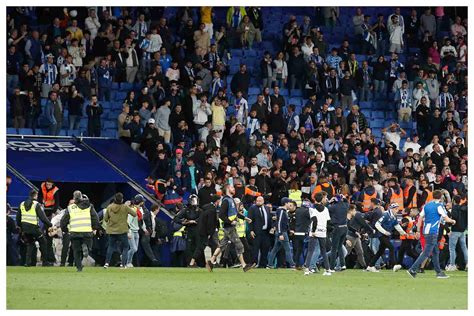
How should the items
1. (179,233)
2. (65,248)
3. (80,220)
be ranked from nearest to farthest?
1. (80,220)
2. (65,248)
3. (179,233)

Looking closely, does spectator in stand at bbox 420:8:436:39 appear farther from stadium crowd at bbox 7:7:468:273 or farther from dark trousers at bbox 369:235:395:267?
dark trousers at bbox 369:235:395:267

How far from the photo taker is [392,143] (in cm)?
3966

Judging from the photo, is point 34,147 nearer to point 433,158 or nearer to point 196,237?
point 196,237

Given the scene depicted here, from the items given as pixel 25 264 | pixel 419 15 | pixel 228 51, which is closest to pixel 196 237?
pixel 25 264

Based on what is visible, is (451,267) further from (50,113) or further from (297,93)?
(50,113)

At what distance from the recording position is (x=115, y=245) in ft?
101

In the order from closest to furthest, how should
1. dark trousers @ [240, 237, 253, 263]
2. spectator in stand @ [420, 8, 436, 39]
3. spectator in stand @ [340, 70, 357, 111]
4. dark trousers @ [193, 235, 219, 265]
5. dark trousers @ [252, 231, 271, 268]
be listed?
1. dark trousers @ [193, 235, 219, 265]
2. dark trousers @ [240, 237, 253, 263]
3. dark trousers @ [252, 231, 271, 268]
4. spectator in stand @ [340, 70, 357, 111]
5. spectator in stand @ [420, 8, 436, 39]

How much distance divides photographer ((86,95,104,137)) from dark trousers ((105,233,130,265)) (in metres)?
7.81

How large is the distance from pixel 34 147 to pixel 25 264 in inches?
264

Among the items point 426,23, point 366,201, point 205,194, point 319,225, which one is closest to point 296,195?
point 366,201

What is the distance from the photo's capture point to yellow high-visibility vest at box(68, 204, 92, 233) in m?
28.7

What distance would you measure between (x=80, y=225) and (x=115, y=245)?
218 centimetres

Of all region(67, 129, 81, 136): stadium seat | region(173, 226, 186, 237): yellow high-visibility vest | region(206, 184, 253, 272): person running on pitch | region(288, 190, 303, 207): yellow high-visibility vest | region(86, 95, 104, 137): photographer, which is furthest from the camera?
region(67, 129, 81, 136): stadium seat

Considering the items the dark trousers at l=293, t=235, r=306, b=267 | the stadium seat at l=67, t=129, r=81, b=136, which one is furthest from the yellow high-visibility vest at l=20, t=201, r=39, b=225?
the stadium seat at l=67, t=129, r=81, b=136
